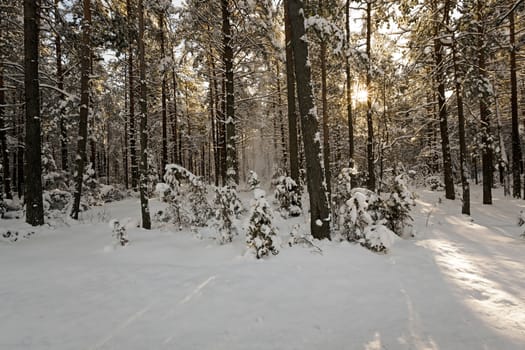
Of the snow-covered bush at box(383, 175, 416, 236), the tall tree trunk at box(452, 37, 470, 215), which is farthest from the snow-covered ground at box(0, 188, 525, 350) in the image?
the tall tree trunk at box(452, 37, 470, 215)

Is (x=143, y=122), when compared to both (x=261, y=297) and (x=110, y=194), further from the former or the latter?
(x=110, y=194)

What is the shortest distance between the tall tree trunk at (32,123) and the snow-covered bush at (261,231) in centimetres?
654

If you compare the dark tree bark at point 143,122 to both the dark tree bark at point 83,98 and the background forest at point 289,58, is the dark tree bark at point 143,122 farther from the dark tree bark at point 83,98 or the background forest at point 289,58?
the dark tree bark at point 83,98

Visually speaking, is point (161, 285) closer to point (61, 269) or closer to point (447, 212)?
point (61, 269)

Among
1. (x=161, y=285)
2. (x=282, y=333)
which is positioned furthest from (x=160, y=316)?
(x=282, y=333)

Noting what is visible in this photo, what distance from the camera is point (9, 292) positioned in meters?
3.69

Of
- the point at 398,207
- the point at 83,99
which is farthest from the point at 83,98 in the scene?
the point at 398,207

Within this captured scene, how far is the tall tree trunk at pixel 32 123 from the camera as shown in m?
7.69

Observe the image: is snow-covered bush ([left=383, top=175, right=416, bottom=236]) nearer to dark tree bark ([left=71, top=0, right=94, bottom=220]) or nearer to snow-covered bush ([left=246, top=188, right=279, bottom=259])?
snow-covered bush ([left=246, top=188, right=279, bottom=259])

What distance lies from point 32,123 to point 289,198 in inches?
312

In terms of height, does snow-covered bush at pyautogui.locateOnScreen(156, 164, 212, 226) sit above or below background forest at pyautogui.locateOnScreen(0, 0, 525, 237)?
below

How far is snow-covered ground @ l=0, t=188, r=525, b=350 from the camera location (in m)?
2.72

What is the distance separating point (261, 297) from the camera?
362 centimetres

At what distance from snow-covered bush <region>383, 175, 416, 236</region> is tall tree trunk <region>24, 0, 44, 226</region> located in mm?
9422
